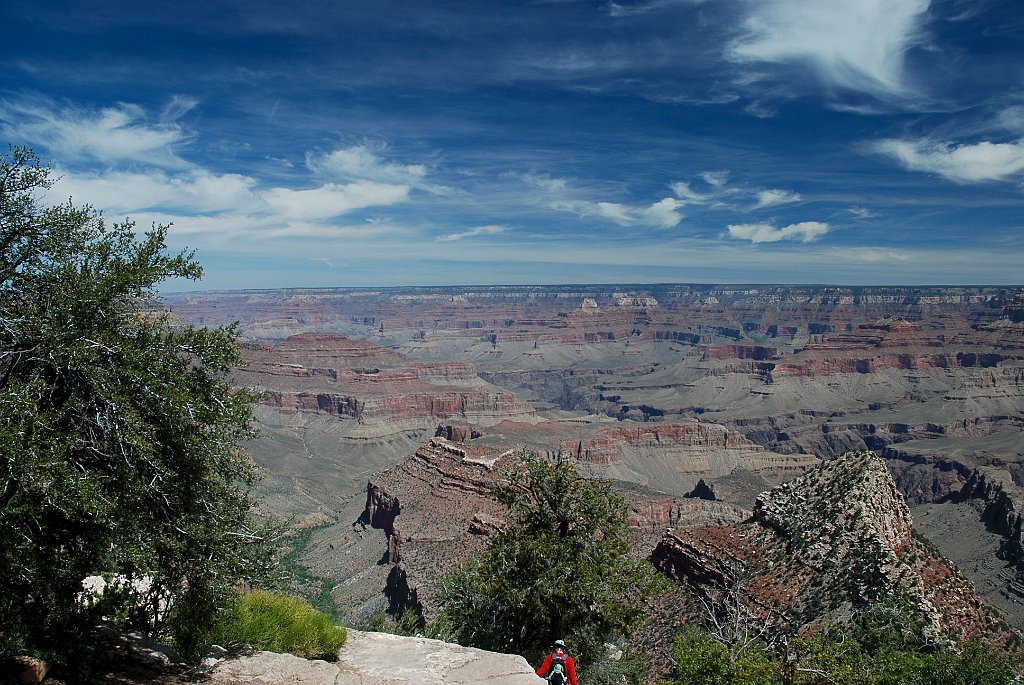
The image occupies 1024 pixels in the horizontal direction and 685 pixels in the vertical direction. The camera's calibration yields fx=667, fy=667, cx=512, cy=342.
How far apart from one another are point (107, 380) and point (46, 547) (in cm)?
261

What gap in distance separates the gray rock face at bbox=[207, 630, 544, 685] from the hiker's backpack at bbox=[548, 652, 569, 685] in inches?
23.3

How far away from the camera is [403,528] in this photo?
244ft

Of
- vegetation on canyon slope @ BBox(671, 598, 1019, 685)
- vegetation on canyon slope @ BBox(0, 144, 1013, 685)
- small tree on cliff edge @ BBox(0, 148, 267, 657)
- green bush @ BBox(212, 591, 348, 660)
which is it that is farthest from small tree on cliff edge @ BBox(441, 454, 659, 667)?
small tree on cliff edge @ BBox(0, 148, 267, 657)

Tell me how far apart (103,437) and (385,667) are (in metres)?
7.15

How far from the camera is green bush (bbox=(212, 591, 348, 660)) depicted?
1293cm

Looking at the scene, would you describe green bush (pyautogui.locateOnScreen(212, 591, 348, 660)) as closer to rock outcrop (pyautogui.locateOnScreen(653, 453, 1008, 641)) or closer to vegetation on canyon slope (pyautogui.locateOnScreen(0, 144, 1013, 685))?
vegetation on canyon slope (pyautogui.locateOnScreen(0, 144, 1013, 685))

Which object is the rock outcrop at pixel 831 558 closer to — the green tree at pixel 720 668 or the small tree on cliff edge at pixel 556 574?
the small tree on cliff edge at pixel 556 574

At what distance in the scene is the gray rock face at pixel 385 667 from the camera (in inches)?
476

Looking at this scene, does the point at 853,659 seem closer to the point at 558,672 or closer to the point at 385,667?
the point at 558,672

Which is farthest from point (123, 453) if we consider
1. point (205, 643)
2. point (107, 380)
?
point (205, 643)

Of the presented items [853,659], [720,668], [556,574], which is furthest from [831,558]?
[720,668]

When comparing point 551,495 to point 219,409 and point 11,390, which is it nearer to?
point 219,409

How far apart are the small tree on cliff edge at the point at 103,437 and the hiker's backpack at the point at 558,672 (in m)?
5.95

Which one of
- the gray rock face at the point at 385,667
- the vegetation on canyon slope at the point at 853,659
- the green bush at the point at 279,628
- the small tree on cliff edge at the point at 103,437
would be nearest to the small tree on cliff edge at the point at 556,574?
the vegetation on canyon slope at the point at 853,659
